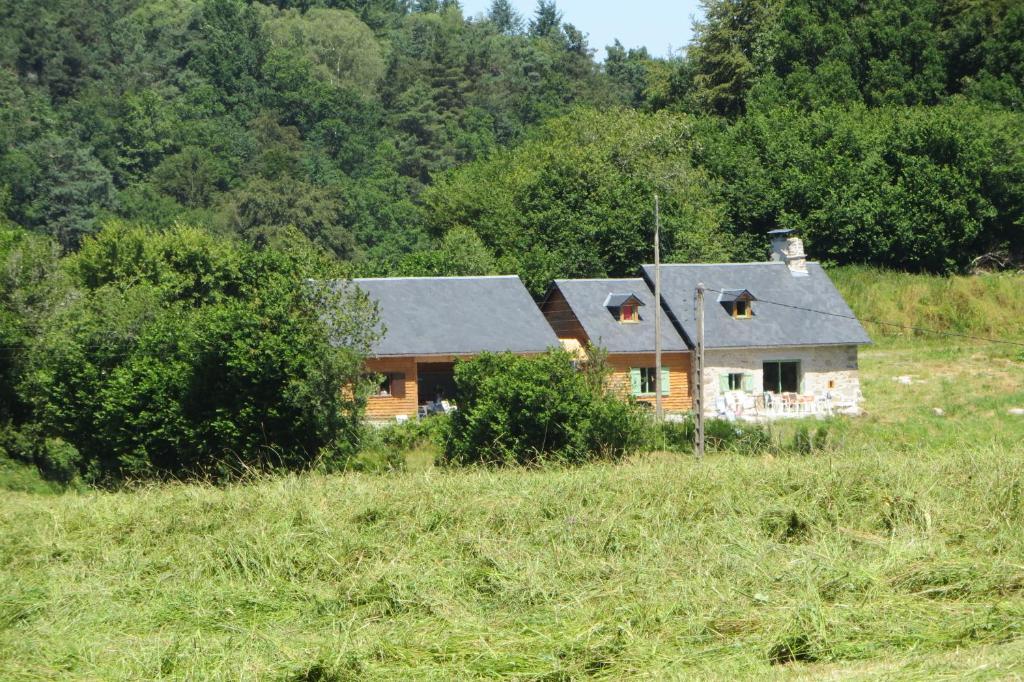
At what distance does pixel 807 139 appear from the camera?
52.0 metres

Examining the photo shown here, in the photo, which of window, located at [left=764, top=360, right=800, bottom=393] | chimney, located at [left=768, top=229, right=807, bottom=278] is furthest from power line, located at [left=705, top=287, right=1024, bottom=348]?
window, located at [left=764, top=360, right=800, bottom=393]

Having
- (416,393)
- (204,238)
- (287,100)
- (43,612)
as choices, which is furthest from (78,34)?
(43,612)

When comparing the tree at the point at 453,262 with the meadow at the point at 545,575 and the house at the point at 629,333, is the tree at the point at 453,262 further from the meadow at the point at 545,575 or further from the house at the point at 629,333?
the meadow at the point at 545,575

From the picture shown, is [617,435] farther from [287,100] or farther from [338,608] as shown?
[287,100]

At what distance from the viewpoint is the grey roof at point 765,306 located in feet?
119

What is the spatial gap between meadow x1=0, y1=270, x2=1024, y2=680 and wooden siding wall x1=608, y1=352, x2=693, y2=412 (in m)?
21.0

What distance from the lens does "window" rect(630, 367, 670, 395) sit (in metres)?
36.4

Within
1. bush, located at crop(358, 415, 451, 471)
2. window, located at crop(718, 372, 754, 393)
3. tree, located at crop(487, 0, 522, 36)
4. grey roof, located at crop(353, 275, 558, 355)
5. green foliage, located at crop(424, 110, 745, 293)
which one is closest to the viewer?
bush, located at crop(358, 415, 451, 471)

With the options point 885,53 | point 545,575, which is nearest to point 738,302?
point 885,53

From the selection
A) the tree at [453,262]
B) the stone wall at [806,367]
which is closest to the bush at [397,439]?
the stone wall at [806,367]

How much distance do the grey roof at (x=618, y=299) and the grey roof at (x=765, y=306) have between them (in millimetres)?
1017

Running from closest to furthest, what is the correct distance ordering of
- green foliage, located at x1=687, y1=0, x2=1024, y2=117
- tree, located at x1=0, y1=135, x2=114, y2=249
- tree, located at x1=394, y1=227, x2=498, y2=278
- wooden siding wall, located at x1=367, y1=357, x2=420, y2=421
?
wooden siding wall, located at x1=367, y1=357, x2=420, y2=421 < tree, located at x1=394, y1=227, x2=498, y2=278 < green foliage, located at x1=687, y1=0, x2=1024, y2=117 < tree, located at x1=0, y1=135, x2=114, y2=249

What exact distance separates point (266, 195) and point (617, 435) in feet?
154

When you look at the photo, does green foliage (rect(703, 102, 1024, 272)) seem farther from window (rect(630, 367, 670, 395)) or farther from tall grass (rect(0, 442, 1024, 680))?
tall grass (rect(0, 442, 1024, 680))
